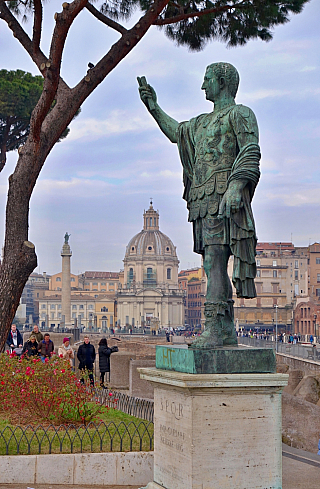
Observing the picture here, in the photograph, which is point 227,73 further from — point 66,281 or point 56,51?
point 66,281

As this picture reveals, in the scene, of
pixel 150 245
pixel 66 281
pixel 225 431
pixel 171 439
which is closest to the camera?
pixel 225 431

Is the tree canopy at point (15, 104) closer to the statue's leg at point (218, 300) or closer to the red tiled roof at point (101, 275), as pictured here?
the statue's leg at point (218, 300)

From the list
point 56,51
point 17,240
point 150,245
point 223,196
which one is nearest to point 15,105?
point 56,51

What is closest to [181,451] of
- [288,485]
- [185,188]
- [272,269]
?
[288,485]

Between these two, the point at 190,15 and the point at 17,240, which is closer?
the point at 17,240

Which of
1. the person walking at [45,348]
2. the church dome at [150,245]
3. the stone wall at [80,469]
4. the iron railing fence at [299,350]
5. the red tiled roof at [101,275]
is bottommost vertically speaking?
the iron railing fence at [299,350]

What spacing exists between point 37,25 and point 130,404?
523 centimetres

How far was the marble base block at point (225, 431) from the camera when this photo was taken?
364 cm

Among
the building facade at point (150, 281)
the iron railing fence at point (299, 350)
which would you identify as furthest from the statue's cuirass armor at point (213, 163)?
the building facade at point (150, 281)

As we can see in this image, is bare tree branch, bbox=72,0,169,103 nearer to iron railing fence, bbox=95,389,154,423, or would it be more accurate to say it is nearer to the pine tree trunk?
the pine tree trunk

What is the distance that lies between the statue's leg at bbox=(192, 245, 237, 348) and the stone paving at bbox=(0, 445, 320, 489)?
129cm

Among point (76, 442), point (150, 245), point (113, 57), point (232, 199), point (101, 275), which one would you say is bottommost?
point (76, 442)

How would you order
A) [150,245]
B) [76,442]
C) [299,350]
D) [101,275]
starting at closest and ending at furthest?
[76,442] → [299,350] → [150,245] → [101,275]

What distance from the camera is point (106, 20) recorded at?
9148 mm
